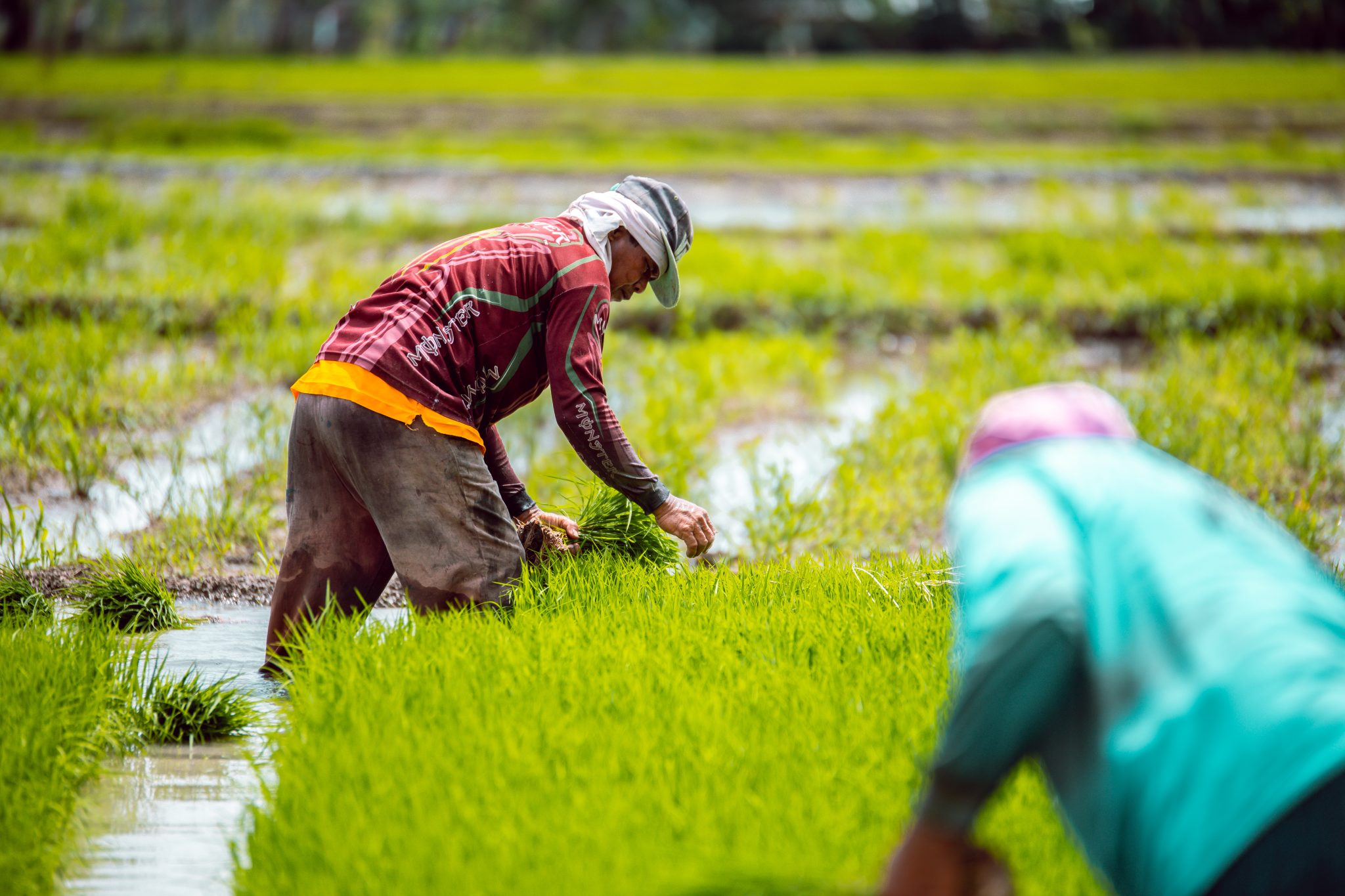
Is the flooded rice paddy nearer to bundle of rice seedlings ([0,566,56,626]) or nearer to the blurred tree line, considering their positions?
bundle of rice seedlings ([0,566,56,626])

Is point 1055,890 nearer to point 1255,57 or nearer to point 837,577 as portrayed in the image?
point 837,577

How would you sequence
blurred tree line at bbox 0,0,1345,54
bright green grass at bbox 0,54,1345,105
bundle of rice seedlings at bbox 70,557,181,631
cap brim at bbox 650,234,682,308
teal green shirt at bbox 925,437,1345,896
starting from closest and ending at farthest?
1. teal green shirt at bbox 925,437,1345,896
2. cap brim at bbox 650,234,682,308
3. bundle of rice seedlings at bbox 70,557,181,631
4. bright green grass at bbox 0,54,1345,105
5. blurred tree line at bbox 0,0,1345,54

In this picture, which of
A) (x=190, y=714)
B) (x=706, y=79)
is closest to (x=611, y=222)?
(x=190, y=714)

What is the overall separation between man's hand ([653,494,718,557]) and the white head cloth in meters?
0.60

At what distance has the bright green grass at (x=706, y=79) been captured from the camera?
19391mm

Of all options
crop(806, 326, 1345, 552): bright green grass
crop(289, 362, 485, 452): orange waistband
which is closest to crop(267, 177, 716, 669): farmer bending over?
crop(289, 362, 485, 452): orange waistband

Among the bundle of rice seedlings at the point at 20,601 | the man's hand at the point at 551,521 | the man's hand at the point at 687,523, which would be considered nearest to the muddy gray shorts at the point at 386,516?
the man's hand at the point at 551,521

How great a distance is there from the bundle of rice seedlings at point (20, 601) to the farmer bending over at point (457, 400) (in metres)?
0.75

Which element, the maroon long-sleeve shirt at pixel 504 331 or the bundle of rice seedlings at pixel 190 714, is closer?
the bundle of rice seedlings at pixel 190 714

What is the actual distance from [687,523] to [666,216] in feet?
2.56

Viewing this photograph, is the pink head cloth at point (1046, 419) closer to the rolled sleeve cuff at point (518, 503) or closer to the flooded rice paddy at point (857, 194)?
the rolled sleeve cuff at point (518, 503)

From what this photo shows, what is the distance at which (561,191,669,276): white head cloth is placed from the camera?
2824mm

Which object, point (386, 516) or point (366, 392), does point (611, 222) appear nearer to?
point (366, 392)

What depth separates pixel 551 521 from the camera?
323 centimetres
